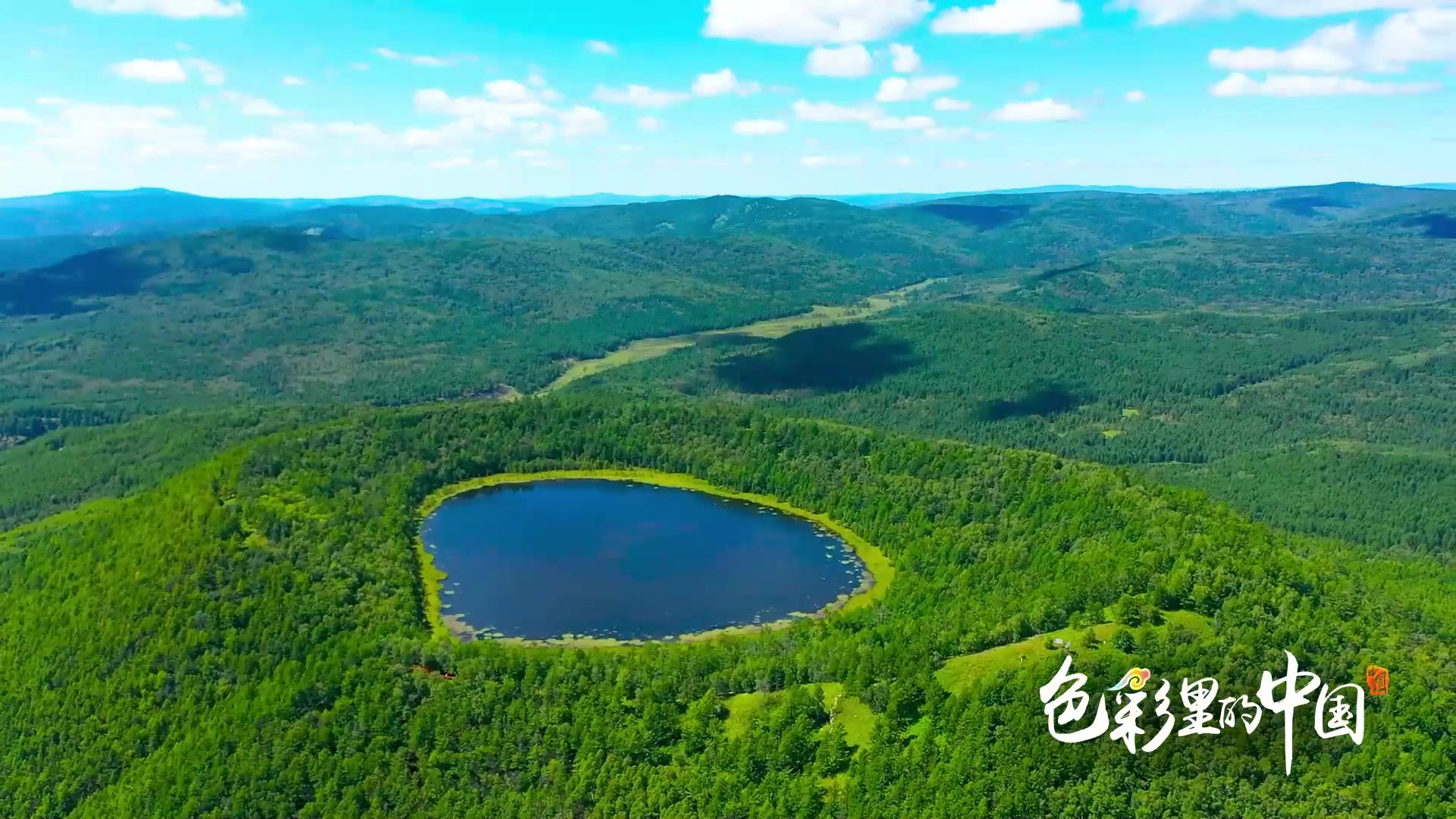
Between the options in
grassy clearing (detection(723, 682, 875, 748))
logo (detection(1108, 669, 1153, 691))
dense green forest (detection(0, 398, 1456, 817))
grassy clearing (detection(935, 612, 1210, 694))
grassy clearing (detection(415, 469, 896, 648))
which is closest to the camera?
dense green forest (detection(0, 398, 1456, 817))

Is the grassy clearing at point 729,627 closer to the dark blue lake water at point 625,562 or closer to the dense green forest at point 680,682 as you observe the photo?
the dark blue lake water at point 625,562

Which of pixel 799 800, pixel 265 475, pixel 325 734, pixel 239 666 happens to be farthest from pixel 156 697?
pixel 799 800

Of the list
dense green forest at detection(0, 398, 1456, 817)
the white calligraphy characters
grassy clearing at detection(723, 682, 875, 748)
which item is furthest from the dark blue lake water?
the white calligraphy characters

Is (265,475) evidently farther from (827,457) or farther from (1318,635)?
(1318,635)

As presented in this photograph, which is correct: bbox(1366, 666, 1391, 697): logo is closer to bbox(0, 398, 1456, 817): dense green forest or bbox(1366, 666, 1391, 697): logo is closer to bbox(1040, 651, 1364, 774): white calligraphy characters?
bbox(0, 398, 1456, 817): dense green forest

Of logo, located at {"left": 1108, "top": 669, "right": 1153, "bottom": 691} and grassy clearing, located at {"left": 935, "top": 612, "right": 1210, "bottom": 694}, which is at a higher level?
logo, located at {"left": 1108, "top": 669, "right": 1153, "bottom": 691}

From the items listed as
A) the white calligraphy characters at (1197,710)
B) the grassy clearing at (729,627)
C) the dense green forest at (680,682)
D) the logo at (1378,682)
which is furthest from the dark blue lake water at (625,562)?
the logo at (1378,682)
